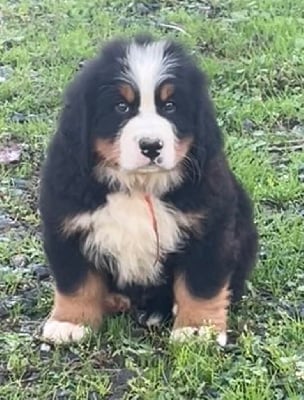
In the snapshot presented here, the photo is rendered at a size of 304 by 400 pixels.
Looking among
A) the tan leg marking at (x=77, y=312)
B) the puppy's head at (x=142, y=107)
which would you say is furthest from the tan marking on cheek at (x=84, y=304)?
the puppy's head at (x=142, y=107)

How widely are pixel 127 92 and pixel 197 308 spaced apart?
3.04 ft

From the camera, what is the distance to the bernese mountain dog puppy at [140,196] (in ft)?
14.2

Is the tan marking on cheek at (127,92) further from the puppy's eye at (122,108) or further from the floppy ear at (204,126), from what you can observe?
the floppy ear at (204,126)

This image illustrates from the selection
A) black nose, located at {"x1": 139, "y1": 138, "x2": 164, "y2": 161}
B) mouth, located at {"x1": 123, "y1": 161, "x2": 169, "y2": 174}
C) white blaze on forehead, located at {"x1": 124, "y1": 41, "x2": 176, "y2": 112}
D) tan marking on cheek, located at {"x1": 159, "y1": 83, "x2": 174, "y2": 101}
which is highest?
white blaze on forehead, located at {"x1": 124, "y1": 41, "x2": 176, "y2": 112}

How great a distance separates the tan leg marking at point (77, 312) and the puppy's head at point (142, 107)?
20.7 inches

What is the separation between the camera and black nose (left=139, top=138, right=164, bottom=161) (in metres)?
4.23

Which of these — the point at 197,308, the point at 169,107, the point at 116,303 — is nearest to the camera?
the point at 169,107

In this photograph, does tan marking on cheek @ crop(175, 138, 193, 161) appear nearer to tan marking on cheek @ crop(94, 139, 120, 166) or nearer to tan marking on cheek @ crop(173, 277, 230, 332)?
tan marking on cheek @ crop(94, 139, 120, 166)

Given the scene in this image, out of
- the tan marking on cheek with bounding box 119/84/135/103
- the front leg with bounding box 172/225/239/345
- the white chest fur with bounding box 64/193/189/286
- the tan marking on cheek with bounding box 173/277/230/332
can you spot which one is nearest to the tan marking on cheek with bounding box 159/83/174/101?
the tan marking on cheek with bounding box 119/84/135/103

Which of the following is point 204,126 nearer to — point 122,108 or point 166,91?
point 166,91

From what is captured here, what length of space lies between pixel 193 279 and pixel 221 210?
0.29 meters

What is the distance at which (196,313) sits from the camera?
4.67 meters

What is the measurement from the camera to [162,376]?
4465mm

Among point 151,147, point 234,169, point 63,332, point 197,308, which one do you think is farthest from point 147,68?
point 234,169
